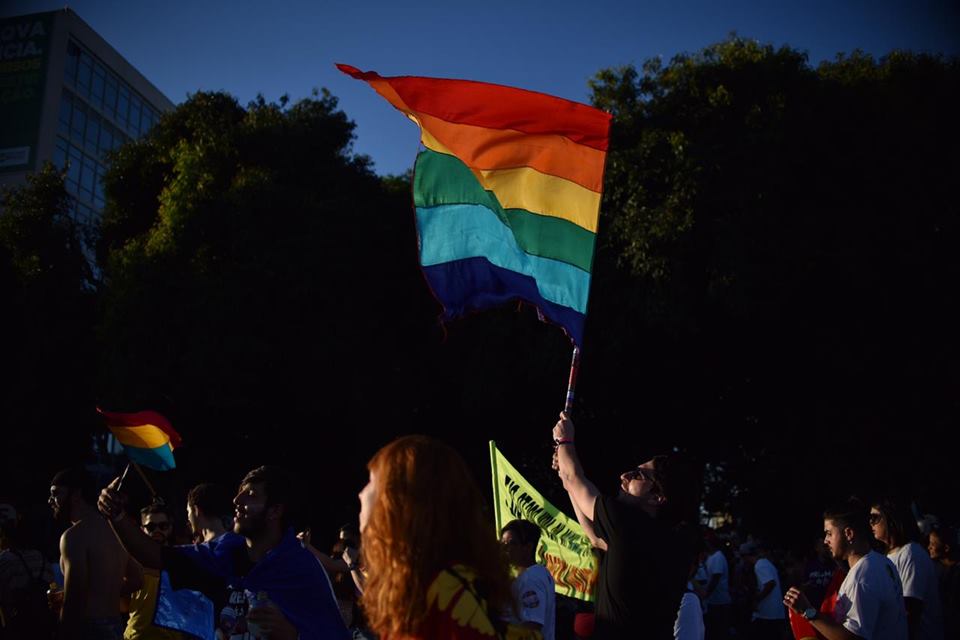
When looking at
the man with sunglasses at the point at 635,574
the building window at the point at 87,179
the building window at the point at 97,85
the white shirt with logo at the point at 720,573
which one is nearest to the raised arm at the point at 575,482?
the man with sunglasses at the point at 635,574

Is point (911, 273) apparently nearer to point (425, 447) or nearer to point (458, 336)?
point (458, 336)

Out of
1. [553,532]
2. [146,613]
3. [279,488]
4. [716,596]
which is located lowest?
[716,596]

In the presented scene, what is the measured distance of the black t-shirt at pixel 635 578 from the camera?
11.3 feet

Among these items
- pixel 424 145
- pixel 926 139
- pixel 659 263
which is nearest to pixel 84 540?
pixel 424 145

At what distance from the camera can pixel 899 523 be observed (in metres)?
6.19

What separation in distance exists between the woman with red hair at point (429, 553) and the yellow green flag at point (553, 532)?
3.97m

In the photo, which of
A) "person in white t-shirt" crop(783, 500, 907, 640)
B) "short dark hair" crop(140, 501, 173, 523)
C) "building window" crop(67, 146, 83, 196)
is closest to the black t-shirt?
"person in white t-shirt" crop(783, 500, 907, 640)

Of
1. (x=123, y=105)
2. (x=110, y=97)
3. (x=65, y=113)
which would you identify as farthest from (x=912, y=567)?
(x=123, y=105)

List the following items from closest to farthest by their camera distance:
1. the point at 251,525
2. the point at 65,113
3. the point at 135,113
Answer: the point at 251,525 → the point at 65,113 → the point at 135,113

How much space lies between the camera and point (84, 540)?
5.18m

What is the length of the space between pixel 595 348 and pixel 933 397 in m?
6.69

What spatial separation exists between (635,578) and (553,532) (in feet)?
10.9

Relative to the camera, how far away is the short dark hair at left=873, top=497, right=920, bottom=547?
20.2 feet

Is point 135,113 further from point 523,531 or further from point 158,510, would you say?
point 523,531
